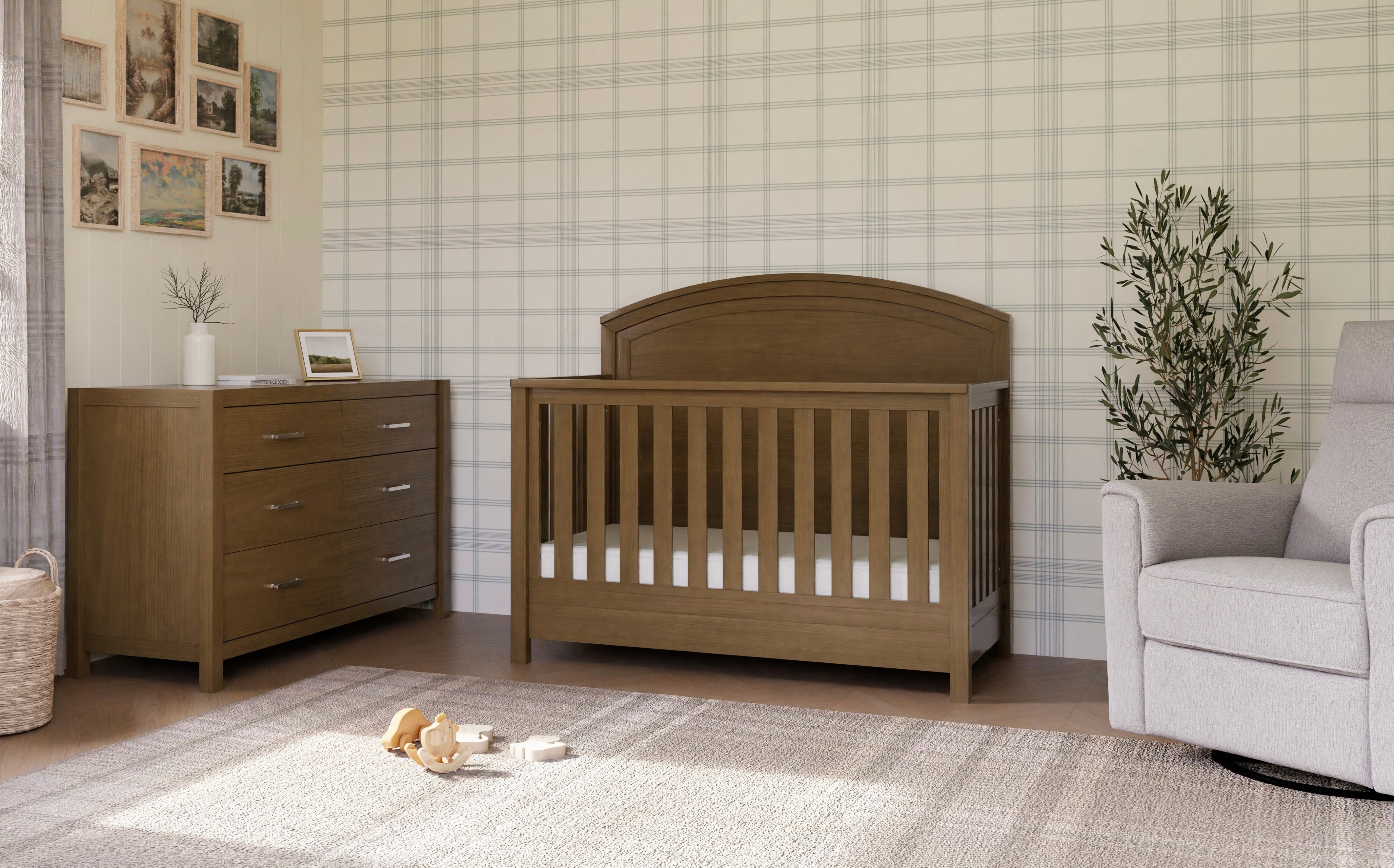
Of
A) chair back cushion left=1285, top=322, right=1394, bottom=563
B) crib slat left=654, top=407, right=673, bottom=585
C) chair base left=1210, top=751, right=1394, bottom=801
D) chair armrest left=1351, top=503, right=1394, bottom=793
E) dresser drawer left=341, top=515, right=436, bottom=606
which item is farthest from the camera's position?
dresser drawer left=341, top=515, right=436, bottom=606

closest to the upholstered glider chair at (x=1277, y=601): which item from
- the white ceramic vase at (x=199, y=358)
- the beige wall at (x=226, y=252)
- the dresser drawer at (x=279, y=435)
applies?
the dresser drawer at (x=279, y=435)

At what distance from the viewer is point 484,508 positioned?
13.4ft

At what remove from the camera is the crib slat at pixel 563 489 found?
335cm

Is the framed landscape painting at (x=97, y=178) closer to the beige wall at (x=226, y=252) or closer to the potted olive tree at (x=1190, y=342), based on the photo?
the beige wall at (x=226, y=252)

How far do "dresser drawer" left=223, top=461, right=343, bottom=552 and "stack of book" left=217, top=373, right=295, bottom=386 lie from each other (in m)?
0.26

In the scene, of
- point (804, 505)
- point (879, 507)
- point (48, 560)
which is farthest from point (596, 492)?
point (48, 560)

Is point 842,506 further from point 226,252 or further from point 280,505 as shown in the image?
point 226,252

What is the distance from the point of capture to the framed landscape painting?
3273 millimetres

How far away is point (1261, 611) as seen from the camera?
89.2 inches

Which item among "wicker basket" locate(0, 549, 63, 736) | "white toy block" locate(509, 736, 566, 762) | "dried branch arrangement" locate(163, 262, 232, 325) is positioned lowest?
"white toy block" locate(509, 736, 566, 762)

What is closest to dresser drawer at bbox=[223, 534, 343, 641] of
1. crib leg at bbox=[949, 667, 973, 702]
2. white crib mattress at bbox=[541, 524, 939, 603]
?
white crib mattress at bbox=[541, 524, 939, 603]

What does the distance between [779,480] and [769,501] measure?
0.57m

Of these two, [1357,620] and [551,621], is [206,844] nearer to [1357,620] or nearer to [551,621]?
[551,621]

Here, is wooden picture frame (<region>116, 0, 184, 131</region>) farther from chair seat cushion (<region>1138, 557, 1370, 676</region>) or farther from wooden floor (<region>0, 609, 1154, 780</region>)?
chair seat cushion (<region>1138, 557, 1370, 676</region>)
